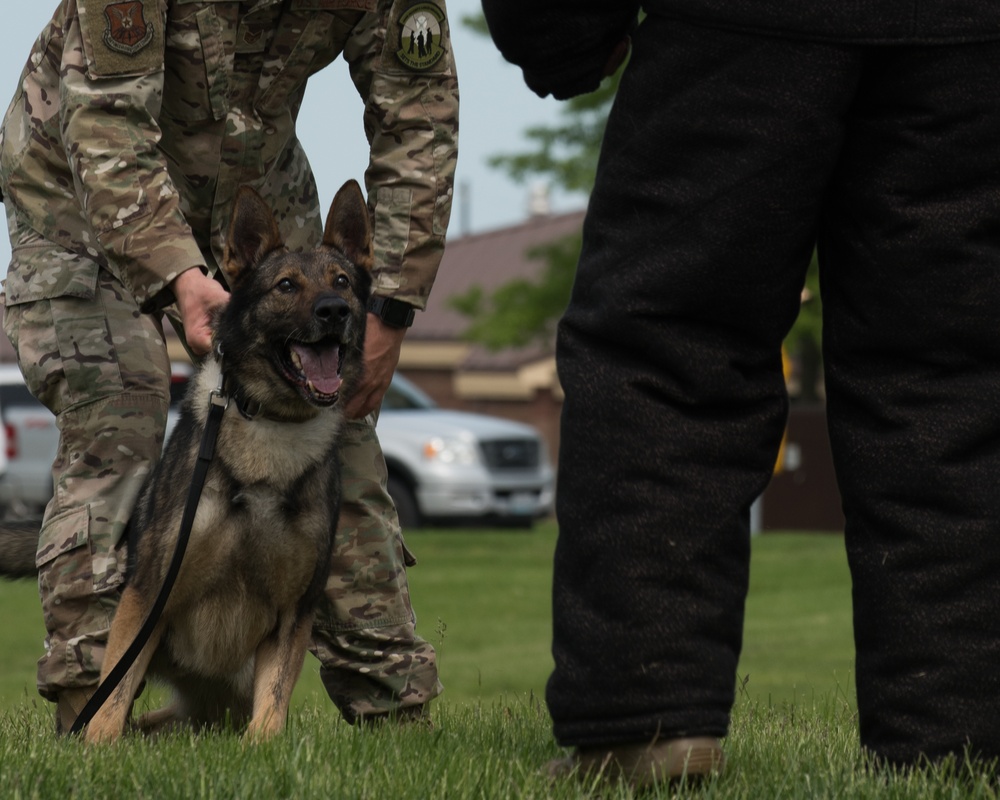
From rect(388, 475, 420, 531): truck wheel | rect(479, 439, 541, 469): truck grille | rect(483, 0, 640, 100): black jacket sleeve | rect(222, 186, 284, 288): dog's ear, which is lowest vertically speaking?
rect(388, 475, 420, 531): truck wheel

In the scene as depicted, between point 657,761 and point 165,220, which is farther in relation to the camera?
→ point 165,220

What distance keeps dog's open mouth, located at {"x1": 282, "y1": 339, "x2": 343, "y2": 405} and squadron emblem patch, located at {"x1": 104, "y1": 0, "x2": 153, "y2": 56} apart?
36.1 inches

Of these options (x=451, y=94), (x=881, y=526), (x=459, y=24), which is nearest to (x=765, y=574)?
(x=451, y=94)

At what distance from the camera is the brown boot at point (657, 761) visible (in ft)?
8.79

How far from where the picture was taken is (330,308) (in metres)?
4.13

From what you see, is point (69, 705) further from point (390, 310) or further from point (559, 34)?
point (559, 34)

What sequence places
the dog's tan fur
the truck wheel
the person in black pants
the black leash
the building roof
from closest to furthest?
the person in black pants, the black leash, the dog's tan fur, the truck wheel, the building roof

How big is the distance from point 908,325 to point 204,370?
88.7 inches

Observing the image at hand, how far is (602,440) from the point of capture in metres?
2.71

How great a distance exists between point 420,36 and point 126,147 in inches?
36.1

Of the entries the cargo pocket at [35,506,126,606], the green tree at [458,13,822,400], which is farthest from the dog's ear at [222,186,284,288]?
the green tree at [458,13,822,400]

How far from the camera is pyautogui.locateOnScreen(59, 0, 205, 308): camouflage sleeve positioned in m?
3.72

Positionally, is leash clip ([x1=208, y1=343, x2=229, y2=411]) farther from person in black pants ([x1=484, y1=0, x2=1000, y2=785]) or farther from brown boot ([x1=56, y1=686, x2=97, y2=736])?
person in black pants ([x1=484, y1=0, x2=1000, y2=785])

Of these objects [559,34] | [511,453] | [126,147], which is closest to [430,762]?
[559,34]
